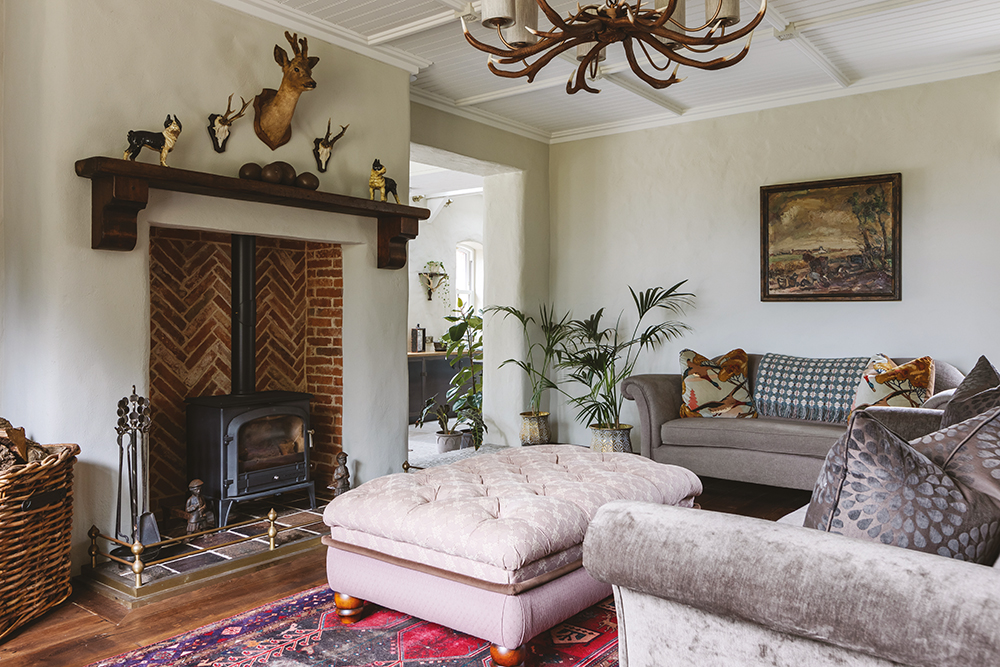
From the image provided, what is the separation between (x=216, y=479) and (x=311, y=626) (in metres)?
1.33

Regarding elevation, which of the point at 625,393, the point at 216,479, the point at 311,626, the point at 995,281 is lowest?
the point at 311,626

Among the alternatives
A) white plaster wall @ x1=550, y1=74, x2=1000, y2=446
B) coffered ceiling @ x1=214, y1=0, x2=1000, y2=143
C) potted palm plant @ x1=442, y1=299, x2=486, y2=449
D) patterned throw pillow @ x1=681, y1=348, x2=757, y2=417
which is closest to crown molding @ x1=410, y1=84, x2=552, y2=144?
coffered ceiling @ x1=214, y1=0, x2=1000, y2=143

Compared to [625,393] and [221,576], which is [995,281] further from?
[221,576]

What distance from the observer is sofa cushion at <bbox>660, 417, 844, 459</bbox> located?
4320 millimetres

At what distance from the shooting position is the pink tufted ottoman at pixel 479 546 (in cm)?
225

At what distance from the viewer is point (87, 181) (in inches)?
126

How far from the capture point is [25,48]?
3145 millimetres

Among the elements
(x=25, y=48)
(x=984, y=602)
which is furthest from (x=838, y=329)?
(x=25, y=48)

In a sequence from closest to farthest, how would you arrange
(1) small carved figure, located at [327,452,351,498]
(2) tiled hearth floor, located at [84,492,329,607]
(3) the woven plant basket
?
(3) the woven plant basket → (2) tiled hearth floor, located at [84,492,329,607] → (1) small carved figure, located at [327,452,351,498]

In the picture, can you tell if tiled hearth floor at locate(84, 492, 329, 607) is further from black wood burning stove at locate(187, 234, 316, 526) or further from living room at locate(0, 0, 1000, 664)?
living room at locate(0, 0, 1000, 664)

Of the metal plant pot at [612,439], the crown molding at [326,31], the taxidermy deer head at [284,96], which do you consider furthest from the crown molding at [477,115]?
the metal plant pot at [612,439]

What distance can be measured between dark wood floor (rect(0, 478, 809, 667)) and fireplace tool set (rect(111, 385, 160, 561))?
307mm

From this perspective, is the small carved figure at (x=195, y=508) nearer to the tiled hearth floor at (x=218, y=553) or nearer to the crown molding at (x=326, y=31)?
the tiled hearth floor at (x=218, y=553)

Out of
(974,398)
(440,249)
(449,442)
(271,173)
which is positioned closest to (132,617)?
(271,173)
